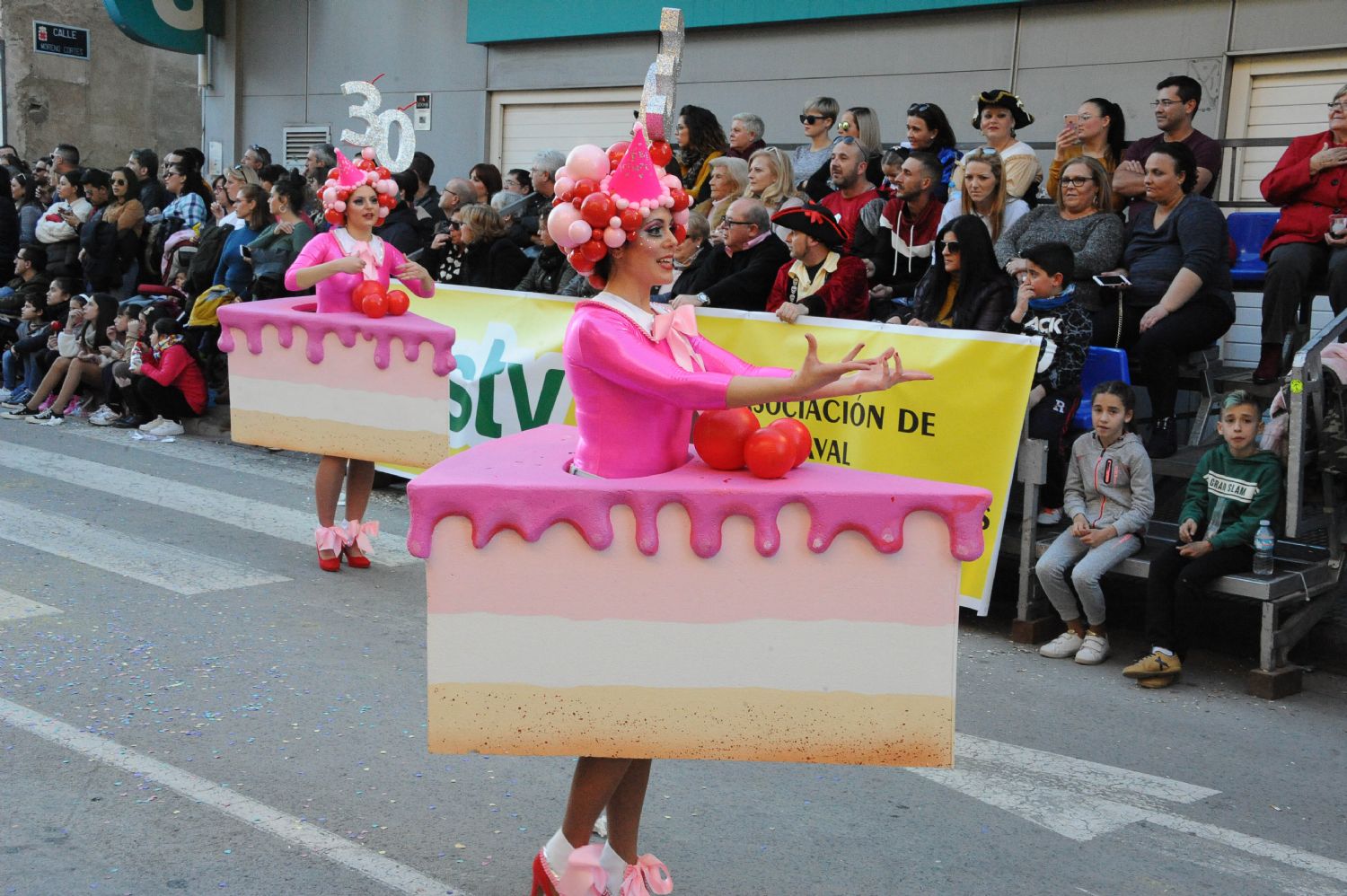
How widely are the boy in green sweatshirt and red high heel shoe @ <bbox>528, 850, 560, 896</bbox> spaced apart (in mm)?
3225

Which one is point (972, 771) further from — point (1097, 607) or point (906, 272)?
point (906, 272)

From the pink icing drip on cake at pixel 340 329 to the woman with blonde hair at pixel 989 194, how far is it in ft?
10.0

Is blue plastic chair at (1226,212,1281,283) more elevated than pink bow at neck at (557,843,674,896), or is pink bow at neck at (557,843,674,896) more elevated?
blue plastic chair at (1226,212,1281,283)

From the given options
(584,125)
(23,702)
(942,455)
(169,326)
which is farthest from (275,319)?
(584,125)

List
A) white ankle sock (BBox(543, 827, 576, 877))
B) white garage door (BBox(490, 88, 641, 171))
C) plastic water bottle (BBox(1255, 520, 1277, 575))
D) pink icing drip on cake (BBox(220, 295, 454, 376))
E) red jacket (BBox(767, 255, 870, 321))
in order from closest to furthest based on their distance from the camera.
Answer: 1. white ankle sock (BBox(543, 827, 576, 877))
2. plastic water bottle (BBox(1255, 520, 1277, 575))
3. pink icing drip on cake (BBox(220, 295, 454, 376))
4. red jacket (BBox(767, 255, 870, 321))
5. white garage door (BBox(490, 88, 641, 171))

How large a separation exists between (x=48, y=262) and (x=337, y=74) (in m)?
4.40

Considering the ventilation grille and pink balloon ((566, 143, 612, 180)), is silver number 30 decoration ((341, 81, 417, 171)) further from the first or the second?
the ventilation grille

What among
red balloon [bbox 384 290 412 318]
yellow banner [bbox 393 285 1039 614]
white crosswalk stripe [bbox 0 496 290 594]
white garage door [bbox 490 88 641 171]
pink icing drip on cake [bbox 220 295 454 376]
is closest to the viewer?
yellow banner [bbox 393 285 1039 614]

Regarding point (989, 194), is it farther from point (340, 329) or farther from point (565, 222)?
point (565, 222)

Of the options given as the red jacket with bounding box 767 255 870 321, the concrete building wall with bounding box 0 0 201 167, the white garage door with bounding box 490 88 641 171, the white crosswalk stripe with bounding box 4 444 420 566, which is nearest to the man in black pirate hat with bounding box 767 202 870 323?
the red jacket with bounding box 767 255 870 321

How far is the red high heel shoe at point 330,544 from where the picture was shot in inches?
279

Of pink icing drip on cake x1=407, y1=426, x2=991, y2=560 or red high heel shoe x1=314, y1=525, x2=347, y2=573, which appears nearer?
pink icing drip on cake x1=407, y1=426, x2=991, y2=560

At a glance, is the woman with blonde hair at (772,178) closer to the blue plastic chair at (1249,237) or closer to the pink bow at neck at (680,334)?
the blue plastic chair at (1249,237)

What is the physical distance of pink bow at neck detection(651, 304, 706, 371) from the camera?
332cm
